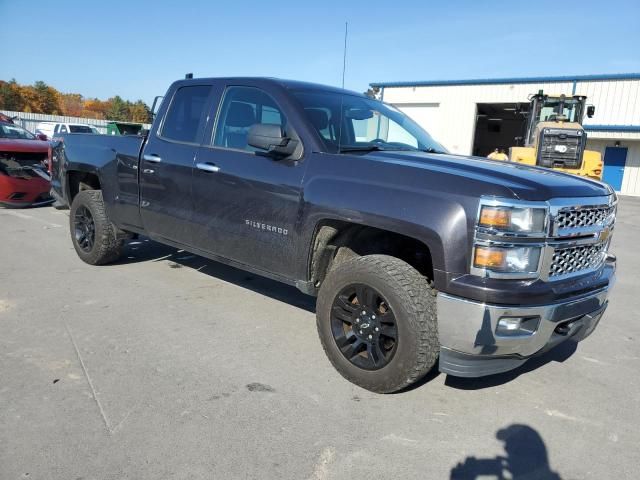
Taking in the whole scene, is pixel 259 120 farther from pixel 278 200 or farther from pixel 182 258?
pixel 182 258

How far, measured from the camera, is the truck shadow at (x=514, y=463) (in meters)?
2.44

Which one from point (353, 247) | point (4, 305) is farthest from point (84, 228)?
point (353, 247)

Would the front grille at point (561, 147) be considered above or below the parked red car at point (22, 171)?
above

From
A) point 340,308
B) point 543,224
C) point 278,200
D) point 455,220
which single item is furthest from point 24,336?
point 543,224

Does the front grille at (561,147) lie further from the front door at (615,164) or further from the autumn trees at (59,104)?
the autumn trees at (59,104)

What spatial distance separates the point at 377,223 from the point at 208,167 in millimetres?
1702

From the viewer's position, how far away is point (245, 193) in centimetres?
374

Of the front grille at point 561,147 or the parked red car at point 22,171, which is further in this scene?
the front grille at point 561,147

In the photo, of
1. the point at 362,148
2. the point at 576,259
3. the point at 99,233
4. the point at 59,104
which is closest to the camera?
the point at 576,259

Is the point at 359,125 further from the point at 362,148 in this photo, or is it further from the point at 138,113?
the point at 138,113

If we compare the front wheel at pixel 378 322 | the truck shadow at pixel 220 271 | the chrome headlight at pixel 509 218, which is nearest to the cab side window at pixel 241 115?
the front wheel at pixel 378 322

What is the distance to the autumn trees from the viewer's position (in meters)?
63.5

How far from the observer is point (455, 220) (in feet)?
8.72

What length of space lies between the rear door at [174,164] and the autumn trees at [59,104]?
65.0 meters
